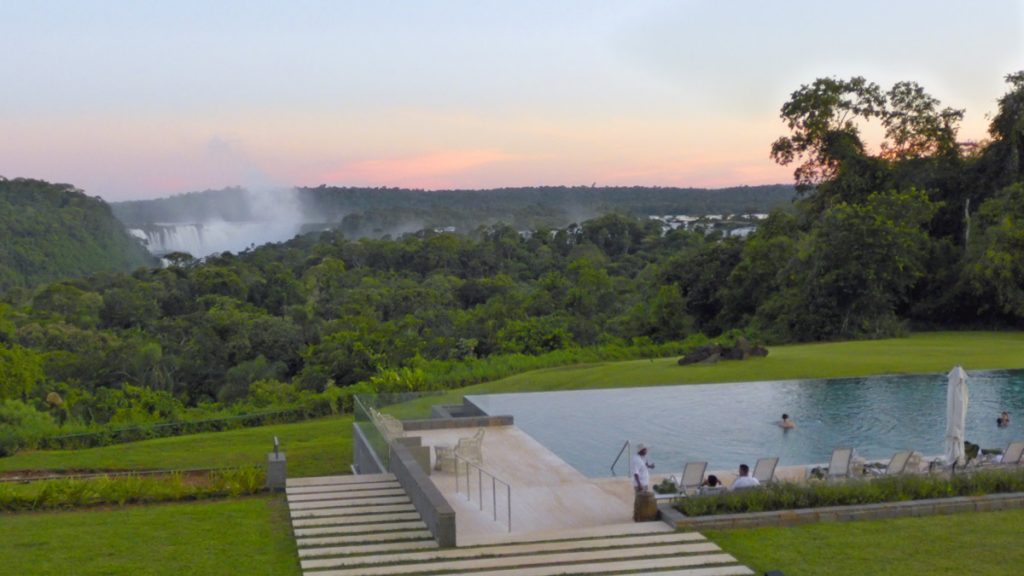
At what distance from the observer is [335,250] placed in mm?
88750

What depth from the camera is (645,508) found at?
40.9 feet

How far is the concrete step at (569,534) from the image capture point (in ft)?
38.4

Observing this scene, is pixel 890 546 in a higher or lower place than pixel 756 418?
higher

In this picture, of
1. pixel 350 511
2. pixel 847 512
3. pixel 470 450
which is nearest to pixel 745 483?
pixel 847 512

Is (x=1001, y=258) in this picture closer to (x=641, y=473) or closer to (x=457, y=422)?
(x=457, y=422)

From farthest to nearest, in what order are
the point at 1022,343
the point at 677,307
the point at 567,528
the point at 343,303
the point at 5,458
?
the point at 343,303 → the point at 677,307 → the point at 1022,343 → the point at 5,458 → the point at 567,528

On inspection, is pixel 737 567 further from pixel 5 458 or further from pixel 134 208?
pixel 134 208

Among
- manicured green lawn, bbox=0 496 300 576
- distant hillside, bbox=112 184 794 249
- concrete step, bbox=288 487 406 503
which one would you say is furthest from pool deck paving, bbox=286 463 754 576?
distant hillside, bbox=112 184 794 249

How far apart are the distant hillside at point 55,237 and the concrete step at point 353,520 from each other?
77.2 metres

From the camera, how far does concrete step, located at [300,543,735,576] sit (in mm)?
10750

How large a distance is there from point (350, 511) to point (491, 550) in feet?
8.90

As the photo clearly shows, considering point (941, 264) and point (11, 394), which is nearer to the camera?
point (11, 394)

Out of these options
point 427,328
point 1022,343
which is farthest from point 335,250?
point 1022,343

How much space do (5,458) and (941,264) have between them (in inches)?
Result: 1325
